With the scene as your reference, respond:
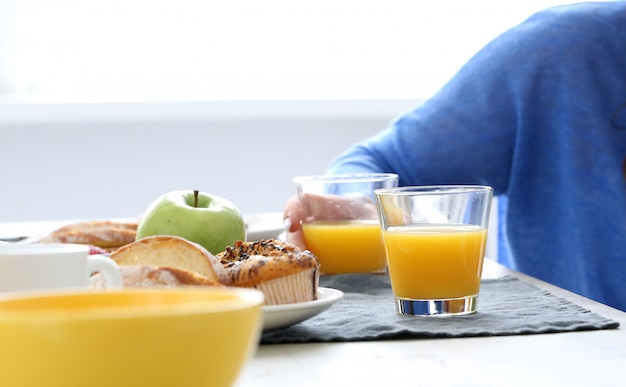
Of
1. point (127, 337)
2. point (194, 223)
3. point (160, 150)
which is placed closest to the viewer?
point (127, 337)

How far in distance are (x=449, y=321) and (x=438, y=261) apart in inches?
2.8

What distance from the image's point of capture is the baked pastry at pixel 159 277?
0.62 metres

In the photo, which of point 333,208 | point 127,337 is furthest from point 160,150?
point 127,337

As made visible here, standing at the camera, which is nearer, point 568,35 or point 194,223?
point 194,223

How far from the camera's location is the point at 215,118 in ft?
8.77

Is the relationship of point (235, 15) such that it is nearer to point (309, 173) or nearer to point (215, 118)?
point (215, 118)

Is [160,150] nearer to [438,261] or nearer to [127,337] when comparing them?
[438,261]

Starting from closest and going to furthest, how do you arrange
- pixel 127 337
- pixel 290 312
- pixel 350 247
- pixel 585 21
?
pixel 127 337, pixel 290 312, pixel 350 247, pixel 585 21

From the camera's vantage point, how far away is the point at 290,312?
0.67 metres

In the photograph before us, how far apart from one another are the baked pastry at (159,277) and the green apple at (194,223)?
0.99ft

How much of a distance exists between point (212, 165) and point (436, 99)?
119 centimetres

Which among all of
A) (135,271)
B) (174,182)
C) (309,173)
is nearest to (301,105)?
(309,173)

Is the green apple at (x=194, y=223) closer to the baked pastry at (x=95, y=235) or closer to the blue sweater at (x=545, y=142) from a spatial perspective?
the baked pastry at (x=95, y=235)

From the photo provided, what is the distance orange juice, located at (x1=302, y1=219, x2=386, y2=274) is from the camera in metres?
1.07
